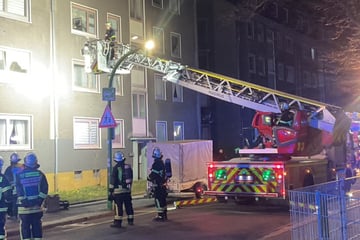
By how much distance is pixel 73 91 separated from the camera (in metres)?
24.0

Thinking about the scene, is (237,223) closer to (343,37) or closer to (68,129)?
(343,37)

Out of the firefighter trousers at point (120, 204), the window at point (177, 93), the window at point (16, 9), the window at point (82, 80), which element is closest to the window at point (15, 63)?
the window at point (16, 9)

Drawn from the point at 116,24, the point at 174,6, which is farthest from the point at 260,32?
the point at 116,24

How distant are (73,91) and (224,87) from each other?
27.8 ft

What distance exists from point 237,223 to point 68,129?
13.2 metres

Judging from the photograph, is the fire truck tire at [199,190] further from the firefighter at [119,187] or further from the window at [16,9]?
the window at [16,9]

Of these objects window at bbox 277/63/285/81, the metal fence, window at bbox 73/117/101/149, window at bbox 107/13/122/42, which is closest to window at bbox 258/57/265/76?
window at bbox 277/63/285/81

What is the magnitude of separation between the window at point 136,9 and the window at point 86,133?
286 inches

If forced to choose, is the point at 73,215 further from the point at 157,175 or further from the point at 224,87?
the point at 224,87

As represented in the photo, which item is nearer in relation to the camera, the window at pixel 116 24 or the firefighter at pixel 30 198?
the firefighter at pixel 30 198

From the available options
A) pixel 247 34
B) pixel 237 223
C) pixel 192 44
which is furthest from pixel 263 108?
pixel 247 34

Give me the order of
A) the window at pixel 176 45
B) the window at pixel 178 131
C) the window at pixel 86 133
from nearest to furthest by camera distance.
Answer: the window at pixel 86 133 < the window at pixel 178 131 < the window at pixel 176 45

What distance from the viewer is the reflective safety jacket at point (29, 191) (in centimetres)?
888

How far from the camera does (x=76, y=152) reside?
934 inches
